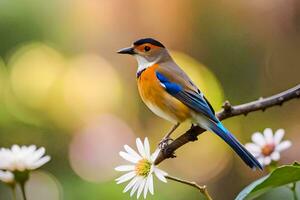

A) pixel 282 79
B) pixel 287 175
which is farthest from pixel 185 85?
pixel 282 79

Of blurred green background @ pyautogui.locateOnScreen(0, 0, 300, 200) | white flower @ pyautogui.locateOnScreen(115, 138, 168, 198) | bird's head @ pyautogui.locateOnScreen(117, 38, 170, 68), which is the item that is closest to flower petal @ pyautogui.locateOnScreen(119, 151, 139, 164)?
white flower @ pyautogui.locateOnScreen(115, 138, 168, 198)

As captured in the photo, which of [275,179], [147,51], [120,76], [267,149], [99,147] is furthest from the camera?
[120,76]

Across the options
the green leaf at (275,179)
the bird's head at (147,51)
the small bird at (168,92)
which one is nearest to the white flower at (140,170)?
the green leaf at (275,179)

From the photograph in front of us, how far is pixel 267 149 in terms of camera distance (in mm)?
864

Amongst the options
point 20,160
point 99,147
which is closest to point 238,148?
point 20,160

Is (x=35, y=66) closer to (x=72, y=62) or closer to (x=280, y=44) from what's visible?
(x=72, y=62)

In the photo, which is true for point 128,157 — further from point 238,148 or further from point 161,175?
point 238,148

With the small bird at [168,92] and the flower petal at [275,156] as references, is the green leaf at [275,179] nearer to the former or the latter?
the flower petal at [275,156]

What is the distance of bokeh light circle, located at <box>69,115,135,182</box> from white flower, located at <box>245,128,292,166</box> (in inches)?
57.3

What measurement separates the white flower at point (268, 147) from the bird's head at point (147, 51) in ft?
1.34

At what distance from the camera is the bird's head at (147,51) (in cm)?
125

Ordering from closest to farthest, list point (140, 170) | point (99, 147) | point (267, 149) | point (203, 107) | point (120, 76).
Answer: point (140, 170) → point (267, 149) → point (203, 107) → point (99, 147) → point (120, 76)

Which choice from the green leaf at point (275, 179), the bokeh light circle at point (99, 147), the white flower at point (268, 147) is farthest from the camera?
the bokeh light circle at point (99, 147)

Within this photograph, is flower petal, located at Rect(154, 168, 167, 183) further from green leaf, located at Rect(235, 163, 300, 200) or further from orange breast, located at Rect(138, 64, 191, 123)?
orange breast, located at Rect(138, 64, 191, 123)
